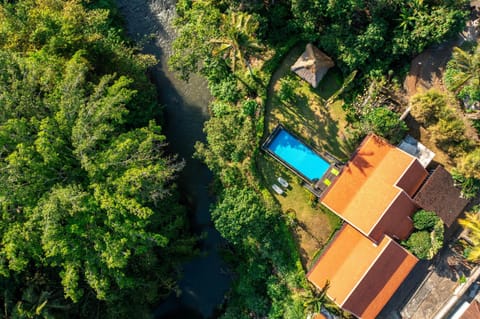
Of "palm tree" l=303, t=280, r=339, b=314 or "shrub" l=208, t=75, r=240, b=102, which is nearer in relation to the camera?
"palm tree" l=303, t=280, r=339, b=314

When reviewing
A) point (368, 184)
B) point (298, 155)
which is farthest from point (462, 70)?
point (298, 155)

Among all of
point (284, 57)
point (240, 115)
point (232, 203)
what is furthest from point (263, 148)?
point (284, 57)

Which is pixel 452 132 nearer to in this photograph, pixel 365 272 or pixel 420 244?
pixel 420 244

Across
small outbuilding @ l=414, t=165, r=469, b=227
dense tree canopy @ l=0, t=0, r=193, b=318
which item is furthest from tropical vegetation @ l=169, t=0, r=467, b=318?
dense tree canopy @ l=0, t=0, r=193, b=318

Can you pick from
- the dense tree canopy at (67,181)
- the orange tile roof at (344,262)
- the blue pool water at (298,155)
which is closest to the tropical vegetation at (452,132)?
the orange tile roof at (344,262)

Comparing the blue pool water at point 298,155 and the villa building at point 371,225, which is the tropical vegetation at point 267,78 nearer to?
the blue pool water at point 298,155

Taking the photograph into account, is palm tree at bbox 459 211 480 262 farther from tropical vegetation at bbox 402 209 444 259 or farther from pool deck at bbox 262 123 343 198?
pool deck at bbox 262 123 343 198
